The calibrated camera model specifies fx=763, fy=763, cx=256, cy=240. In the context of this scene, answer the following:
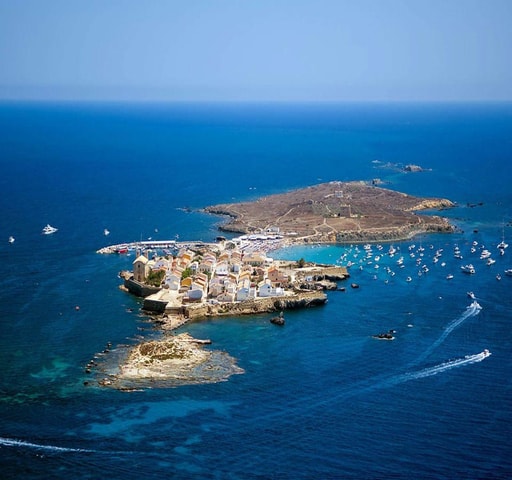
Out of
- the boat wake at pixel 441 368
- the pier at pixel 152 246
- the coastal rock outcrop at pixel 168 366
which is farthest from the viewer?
the pier at pixel 152 246

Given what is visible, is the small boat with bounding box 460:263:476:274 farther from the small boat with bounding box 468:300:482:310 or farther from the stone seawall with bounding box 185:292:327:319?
the stone seawall with bounding box 185:292:327:319

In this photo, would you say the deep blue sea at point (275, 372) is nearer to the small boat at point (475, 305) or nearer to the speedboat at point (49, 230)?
the small boat at point (475, 305)

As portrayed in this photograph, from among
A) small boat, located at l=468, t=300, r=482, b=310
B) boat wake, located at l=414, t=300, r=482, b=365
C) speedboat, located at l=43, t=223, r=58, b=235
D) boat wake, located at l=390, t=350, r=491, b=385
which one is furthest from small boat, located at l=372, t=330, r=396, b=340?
speedboat, located at l=43, t=223, r=58, b=235

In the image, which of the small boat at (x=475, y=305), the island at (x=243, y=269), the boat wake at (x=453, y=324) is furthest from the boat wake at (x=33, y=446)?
the small boat at (x=475, y=305)

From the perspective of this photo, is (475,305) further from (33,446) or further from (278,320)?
(33,446)

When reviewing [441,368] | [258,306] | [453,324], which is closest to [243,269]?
[258,306]
